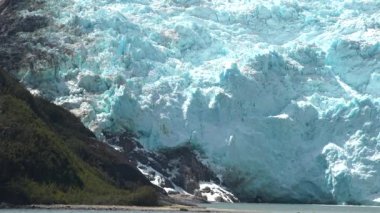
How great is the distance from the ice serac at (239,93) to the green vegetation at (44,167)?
798 inches

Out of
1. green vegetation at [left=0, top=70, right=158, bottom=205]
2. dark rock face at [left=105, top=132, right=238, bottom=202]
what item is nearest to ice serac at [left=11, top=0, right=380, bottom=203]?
dark rock face at [left=105, top=132, right=238, bottom=202]

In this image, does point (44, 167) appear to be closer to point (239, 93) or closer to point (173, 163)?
point (173, 163)

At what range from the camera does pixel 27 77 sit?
106562mm

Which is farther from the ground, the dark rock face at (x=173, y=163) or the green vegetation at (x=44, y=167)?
the dark rock face at (x=173, y=163)

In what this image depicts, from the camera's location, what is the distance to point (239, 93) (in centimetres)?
10438

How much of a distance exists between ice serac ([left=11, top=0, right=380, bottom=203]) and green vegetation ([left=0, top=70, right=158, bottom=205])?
20.3 metres

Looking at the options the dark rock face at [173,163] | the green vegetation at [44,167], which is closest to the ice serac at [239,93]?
the dark rock face at [173,163]

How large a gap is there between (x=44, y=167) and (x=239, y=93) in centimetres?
4285

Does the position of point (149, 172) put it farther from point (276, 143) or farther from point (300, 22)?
point (300, 22)

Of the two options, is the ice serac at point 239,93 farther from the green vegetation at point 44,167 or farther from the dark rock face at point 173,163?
the green vegetation at point 44,167

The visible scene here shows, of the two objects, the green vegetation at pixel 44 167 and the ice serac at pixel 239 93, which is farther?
the ice serac at pixel 239 93

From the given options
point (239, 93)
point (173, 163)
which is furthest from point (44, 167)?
point (239, 93)

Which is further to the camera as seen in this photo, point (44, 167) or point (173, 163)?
point (173, 163)

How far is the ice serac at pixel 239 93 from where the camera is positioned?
101375 millimetres
